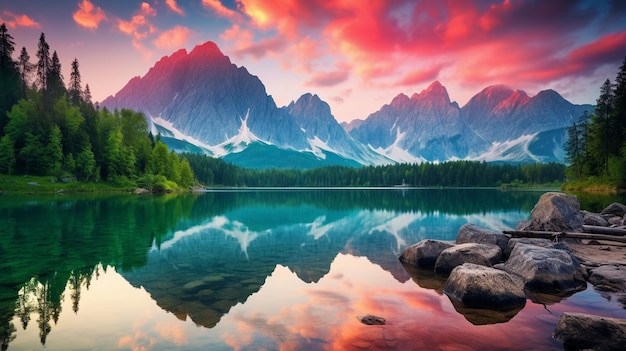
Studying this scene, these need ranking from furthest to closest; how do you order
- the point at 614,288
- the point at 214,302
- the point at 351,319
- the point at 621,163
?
the point at 621,163, the point at 614,288, the point at 214,302, the point at 351,319

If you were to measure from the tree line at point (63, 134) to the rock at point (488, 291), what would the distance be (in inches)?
4215

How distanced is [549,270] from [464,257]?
4055 mm

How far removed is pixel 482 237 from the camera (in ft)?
77.5

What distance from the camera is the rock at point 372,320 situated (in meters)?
11.8

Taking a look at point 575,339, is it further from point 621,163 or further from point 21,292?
point 621,163

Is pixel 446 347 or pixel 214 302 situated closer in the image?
pixel 446 347

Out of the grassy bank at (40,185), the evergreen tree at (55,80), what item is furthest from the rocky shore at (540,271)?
the evergreen tree at (55,80)

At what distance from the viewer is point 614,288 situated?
622 inches

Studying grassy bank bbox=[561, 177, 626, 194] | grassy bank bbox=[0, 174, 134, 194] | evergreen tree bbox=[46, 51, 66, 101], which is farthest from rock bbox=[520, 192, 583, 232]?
evergreen tree bbox=[46, 51, 66, 101]

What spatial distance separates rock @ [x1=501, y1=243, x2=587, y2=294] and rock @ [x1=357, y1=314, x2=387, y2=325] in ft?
27.7

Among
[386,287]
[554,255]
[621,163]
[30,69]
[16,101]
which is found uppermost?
[30,69]

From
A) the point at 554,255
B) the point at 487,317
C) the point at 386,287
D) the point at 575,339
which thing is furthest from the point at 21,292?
the point at 554,255

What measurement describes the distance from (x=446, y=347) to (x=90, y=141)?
123101mm

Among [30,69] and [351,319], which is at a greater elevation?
[30,69]
